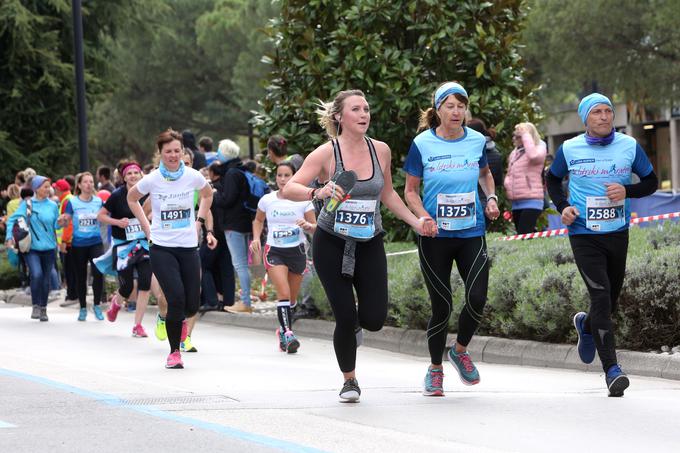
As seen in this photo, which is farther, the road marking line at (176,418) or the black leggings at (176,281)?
the black leggings at (176,281)

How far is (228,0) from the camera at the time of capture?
55.2 metres

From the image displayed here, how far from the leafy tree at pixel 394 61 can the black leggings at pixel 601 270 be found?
636 cm

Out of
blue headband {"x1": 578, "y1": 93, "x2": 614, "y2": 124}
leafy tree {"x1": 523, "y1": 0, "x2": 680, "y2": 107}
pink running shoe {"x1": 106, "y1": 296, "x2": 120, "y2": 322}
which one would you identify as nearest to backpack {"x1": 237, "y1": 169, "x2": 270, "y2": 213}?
pink running shoe {"x1": 106, "y1": 296, "x2": 120, "y2": 322}

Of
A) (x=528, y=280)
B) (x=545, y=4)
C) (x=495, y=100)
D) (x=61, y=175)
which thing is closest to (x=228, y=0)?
(x=545, y=4)

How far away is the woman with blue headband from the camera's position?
8539 mm

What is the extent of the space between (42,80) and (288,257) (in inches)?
798

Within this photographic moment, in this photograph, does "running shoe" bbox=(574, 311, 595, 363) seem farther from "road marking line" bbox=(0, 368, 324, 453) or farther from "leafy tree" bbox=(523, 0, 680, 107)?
"leafy tree" bbox=(523, 0, 680, 107)

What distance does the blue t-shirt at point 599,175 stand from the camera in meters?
8.79

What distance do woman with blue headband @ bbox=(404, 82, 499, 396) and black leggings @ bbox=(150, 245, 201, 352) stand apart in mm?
2725

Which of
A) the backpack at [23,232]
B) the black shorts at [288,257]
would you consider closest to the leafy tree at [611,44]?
the backpack at [23,232]

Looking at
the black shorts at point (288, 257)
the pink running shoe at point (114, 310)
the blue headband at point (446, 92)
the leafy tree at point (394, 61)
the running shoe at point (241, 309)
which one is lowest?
the running shoe at point (241, 309)

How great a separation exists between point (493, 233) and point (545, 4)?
24.9 metres

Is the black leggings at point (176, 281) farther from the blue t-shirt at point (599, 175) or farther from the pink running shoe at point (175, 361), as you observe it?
the blue t-shirt at point (599, 175)

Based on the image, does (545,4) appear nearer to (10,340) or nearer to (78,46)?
(78,46)
